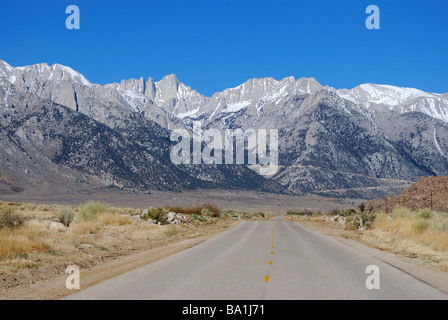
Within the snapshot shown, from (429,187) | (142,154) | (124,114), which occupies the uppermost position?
(124,114)

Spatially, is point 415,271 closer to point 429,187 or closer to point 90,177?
point 429,187

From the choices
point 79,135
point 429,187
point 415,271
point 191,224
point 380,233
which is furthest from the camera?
point 79,135

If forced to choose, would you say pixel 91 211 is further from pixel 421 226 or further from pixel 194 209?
pixel 194 209

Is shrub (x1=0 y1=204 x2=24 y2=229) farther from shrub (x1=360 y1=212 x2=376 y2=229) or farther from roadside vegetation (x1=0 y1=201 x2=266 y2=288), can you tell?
shrub (x1=360 y1=212 x2=376 y2=229)

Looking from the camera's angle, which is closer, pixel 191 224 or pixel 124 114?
pixel 191 224

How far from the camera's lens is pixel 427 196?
4659 cm

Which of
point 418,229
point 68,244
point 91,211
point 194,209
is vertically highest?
point 91,211

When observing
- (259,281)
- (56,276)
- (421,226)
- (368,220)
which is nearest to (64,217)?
(56,276)

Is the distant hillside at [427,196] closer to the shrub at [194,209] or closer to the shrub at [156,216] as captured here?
the shrub at [194,209]

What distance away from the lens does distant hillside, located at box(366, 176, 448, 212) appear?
4456 cm
